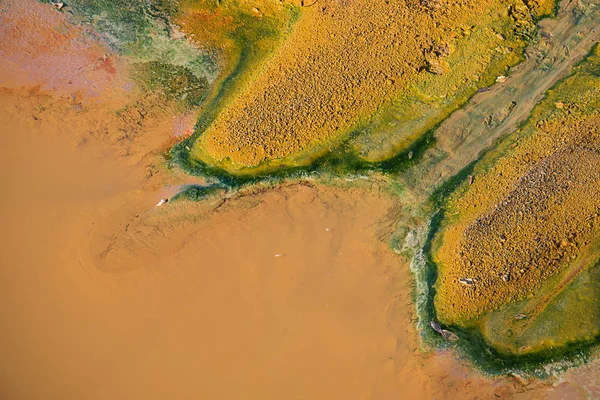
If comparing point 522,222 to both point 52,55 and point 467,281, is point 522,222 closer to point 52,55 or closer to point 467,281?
point 467,281

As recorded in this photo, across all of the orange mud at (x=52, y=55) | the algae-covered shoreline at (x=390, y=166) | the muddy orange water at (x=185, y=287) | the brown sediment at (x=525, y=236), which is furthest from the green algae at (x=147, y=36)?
the brown sediment at (x=525, y=236)

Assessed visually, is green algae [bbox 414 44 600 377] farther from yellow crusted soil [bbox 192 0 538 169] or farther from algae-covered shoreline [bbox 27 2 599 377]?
yellow crusted soil [bbox 192 0 538 169]

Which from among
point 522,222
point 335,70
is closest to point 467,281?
point 522,222

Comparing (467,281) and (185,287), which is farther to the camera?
(185,287)

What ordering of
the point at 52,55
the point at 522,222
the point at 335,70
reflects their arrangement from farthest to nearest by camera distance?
the point at 52,55
the point at 335,70
the point at 522,222

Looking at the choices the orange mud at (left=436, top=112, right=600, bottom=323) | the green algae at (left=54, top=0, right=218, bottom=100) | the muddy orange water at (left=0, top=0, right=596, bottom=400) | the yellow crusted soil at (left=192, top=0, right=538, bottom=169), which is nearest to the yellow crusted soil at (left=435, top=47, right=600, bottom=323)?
the orange mud at (left=436, top=112, right=600, bottom=323)

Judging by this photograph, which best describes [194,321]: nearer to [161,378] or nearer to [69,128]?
[161,378]

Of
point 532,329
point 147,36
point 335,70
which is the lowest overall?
point 532,329
